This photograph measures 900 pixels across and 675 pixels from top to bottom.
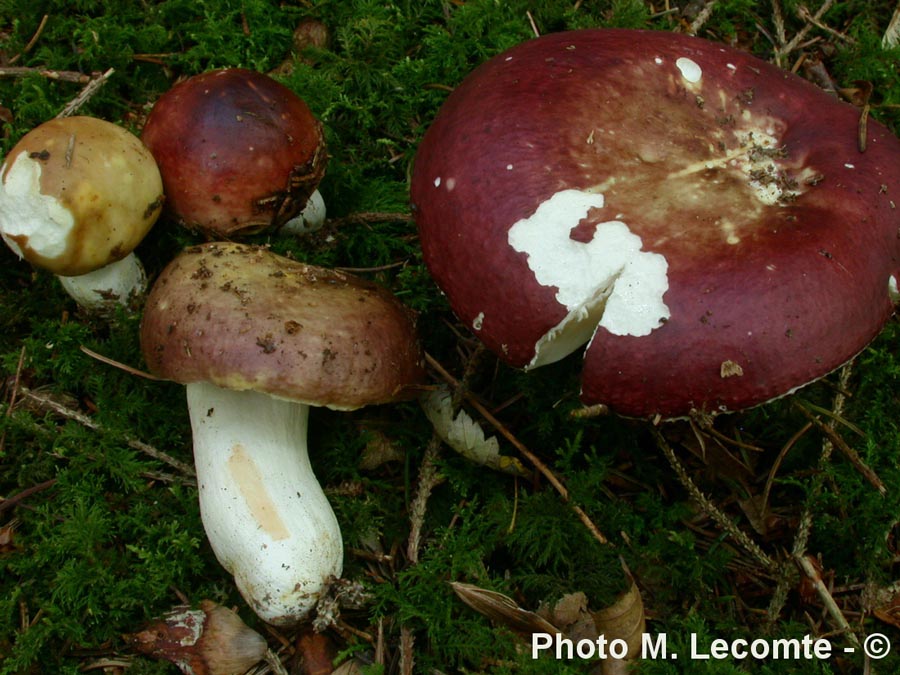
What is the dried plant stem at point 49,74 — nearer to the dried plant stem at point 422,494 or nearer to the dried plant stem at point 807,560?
the dried plant stem at point 422,494

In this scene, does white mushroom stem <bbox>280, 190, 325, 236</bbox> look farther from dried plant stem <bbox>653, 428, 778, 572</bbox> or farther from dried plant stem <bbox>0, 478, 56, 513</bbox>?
dried plant stem <bbox>653, 428, 778, 572</bbox>

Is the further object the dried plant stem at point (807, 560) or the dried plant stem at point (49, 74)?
the dried plant stem at point (49, 74)

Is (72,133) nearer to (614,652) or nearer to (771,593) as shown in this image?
(614,652)

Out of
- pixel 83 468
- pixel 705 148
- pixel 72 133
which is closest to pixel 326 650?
pixel 83 468

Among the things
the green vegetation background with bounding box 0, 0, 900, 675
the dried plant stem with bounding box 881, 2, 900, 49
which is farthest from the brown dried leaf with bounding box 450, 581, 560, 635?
the dried plant stem with bounding box 881, 2, 900, 49

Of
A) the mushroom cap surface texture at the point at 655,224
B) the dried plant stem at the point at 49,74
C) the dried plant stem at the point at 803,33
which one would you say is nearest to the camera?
the mushroom cap surface texture at the point at 655,224

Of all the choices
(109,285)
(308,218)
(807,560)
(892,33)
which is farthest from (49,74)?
(892,33)

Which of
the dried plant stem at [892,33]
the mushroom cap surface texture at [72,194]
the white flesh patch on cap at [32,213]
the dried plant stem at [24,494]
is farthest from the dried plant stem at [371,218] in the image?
the dried plant stem at [892,33]

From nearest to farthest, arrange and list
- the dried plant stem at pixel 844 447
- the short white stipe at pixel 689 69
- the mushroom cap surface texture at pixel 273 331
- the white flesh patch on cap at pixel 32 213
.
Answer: the mushroom cap surface texture at pixel 273 331 < the white flesh patch on cap at pixel 32 213 < the short white stipe at pixel 689 69 < the dried plant stem at pixel 844 447
